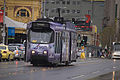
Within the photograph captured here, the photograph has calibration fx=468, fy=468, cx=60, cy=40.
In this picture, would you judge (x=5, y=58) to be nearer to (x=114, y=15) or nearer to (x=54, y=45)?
(x=54, y=45)

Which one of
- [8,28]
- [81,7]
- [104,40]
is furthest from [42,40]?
[81,7]

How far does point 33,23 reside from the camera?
32625 mm

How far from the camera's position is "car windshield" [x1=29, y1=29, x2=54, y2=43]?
3225 centimetres

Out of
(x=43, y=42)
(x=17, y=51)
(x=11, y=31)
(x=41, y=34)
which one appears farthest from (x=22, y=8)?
(x=43, y=42)

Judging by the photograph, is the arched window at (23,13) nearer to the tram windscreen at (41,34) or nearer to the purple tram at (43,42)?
the purple tram at (43,42)

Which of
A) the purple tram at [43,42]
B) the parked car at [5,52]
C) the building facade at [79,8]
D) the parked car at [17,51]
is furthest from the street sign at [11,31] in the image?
the building facade at [79,8]

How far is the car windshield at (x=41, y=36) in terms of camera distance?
106 feet

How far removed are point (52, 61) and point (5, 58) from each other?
39.7 ft

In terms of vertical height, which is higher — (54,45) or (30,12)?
(30,12)

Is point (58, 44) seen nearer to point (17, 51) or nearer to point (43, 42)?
point (43, 42)

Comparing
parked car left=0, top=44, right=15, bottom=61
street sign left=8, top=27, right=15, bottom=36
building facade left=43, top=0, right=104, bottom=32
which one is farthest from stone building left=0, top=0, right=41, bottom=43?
building facade left=43, top=0, right=104, bottom=32

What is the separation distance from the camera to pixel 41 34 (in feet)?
106

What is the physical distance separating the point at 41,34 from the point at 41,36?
14 cm

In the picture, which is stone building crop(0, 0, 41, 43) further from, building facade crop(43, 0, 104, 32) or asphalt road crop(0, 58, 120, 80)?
building facade crop(43, 0, 104, 32)
